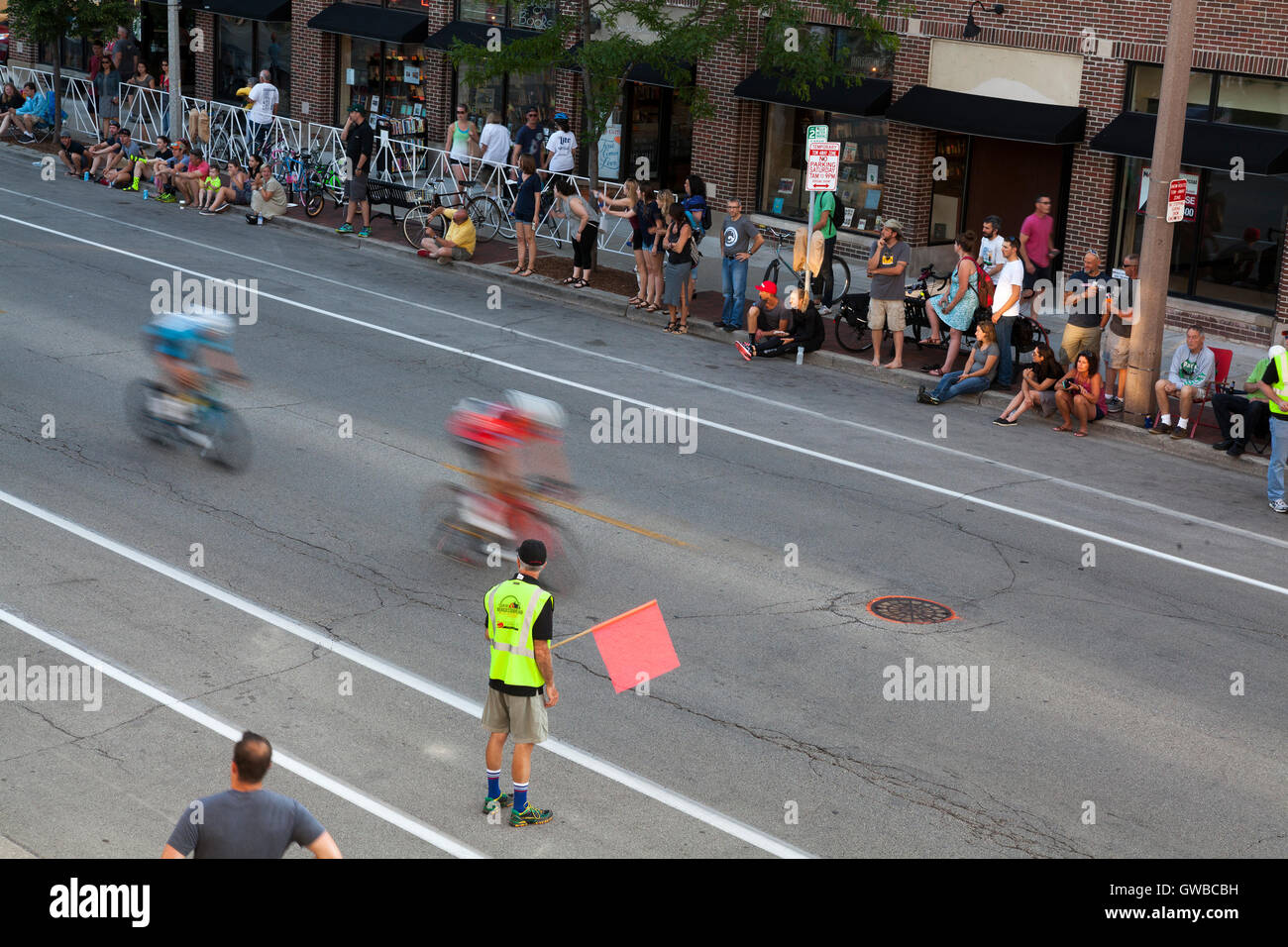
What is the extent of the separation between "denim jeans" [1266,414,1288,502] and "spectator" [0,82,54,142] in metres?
28.7

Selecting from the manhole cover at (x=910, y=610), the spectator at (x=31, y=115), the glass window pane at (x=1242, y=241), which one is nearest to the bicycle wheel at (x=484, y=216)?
the glass window pane at (x=1242, y=241)

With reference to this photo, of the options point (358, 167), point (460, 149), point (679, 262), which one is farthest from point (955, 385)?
point (460, 149)

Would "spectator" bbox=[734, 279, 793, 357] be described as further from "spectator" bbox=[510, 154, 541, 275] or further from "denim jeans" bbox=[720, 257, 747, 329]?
"spectator" bbox=[510, 154, 541, 275]

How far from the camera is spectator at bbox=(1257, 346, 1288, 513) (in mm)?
14891

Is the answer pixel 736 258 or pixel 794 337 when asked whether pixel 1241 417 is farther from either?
pixel 736 258

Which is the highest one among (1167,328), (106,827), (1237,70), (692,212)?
(1237,70)

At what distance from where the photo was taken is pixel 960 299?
19.1 m

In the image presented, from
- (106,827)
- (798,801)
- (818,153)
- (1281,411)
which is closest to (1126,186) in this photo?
(818,153)

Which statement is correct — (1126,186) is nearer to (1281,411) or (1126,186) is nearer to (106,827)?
(1281,411)

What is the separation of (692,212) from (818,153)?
202 cm

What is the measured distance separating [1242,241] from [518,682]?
1694 centimetres

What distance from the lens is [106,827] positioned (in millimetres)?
8320

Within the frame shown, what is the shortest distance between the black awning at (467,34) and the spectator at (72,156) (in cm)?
729

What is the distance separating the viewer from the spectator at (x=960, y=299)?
18.9 meters
